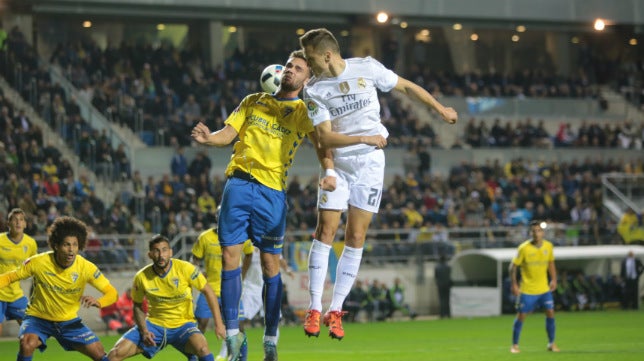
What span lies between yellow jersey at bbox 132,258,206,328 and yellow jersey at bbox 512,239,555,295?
28.9ft

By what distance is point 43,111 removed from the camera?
96.9 feet

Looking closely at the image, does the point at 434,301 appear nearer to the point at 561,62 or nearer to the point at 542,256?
the point at 542,256

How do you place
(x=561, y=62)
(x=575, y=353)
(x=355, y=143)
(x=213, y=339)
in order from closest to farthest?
1. (x=355, y=143)
2. (x=575, y=353)
3. (x=213, y=339)
4. (x=561, y=62)

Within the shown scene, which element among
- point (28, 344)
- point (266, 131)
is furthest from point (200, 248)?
point (266, 131)

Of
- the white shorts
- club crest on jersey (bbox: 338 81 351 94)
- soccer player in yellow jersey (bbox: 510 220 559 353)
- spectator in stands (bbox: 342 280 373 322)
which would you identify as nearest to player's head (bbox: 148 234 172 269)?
the white shorts

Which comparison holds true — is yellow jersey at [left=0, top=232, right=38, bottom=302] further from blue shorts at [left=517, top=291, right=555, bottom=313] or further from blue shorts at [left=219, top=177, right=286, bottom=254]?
blue shorts at [left=517, top=291, right=555, bottom=313]

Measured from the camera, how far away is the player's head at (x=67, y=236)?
11531 mm

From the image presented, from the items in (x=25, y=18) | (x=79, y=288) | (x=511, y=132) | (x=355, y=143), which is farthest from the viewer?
(x=511, y=132)

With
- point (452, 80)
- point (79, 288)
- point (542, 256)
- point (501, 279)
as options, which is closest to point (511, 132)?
point (452, 80)

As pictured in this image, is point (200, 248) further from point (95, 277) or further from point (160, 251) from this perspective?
point (95, 277)

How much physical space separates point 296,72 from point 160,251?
3.65 m

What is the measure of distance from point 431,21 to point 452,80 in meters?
2.19

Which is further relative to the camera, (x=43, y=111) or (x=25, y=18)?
(x=25, y=18)

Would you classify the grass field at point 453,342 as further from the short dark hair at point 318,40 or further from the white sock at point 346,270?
the short dark hair at point 318,40
